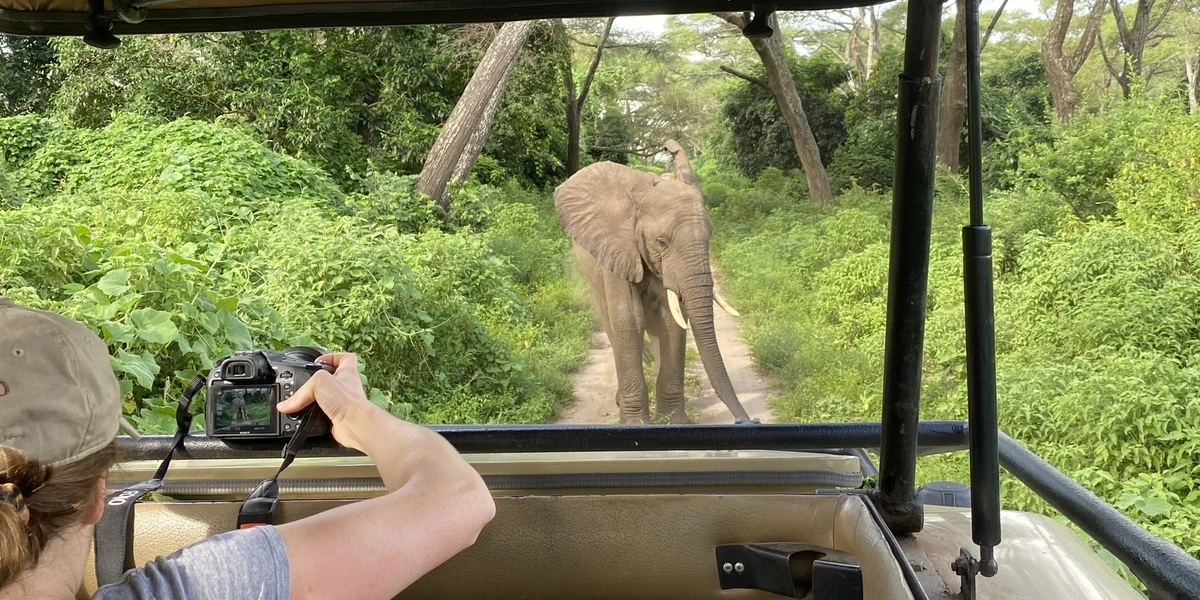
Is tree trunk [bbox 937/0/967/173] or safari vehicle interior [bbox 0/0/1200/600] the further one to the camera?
tree trunk [bbox 937/0/967/173]

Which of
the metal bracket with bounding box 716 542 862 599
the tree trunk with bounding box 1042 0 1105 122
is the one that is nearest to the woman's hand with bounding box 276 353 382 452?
the metal bracket with bounding box 716 542 862 599

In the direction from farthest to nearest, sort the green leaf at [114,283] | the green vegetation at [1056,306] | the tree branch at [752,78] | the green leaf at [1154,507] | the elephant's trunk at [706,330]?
the tree branch at [752,78] < the elephant's trunk at [706,330] < the green vegetation at [1056,306] < the green leaf at [1154,507] < the green leaf at [114,283]

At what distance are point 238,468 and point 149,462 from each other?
0.67 ft

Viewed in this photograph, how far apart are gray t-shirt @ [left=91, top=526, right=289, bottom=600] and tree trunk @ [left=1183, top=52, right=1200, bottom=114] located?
328 inches

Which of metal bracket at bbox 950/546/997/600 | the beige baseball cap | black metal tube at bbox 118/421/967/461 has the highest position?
the beige baseball cap

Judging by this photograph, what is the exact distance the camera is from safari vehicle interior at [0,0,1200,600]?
0.89m

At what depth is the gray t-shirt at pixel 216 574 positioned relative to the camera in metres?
0.63

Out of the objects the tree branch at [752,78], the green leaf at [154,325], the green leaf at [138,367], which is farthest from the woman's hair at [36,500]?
the tree branch at [752,78]

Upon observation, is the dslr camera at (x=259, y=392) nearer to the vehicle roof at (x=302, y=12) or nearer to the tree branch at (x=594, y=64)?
the vehicle roof at (x=302, y=12)

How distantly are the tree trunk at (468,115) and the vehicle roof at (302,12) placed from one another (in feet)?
24.2

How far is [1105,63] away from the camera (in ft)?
30.6

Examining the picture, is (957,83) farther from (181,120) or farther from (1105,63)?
(181,120)

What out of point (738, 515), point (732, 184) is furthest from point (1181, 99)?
point (738, 515)

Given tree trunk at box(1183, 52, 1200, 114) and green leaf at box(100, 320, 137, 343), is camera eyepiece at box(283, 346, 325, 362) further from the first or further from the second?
tree trunk at box(1183, 52, 1200, 114)
